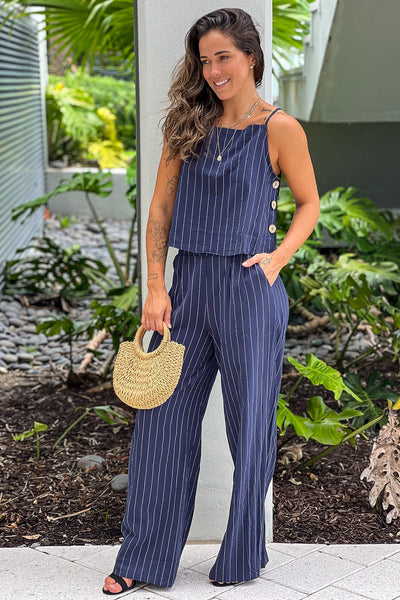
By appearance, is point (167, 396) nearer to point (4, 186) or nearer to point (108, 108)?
point (4, 186)

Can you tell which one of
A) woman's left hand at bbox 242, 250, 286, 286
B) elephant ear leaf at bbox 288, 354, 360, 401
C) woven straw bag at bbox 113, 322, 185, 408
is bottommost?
elephant ear leaf at bbox 288, 354, 360, 401

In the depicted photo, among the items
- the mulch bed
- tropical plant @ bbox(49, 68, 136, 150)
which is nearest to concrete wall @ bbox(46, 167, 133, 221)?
tropical plant @ bbox(49, 68, 136, 150)

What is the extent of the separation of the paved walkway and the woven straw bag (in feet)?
2.08

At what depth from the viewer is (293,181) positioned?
2.61 meters

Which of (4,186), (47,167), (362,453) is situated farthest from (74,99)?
(362,453)

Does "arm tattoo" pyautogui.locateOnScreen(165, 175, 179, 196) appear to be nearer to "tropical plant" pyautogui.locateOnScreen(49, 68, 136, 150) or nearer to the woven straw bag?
the woven straw bag

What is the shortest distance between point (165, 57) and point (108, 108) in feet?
33.6

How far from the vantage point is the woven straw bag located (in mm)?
2639

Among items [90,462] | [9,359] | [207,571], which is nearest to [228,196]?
[207,571]

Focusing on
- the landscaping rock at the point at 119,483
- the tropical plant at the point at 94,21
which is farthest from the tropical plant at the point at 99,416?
the tropical plant at the point at 94,21

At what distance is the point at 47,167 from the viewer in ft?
36.2

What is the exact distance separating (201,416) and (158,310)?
1.24ft

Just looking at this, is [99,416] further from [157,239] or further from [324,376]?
[157,239]

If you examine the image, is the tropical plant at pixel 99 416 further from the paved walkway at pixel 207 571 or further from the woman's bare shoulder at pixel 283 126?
the woman's bare shoulder at pixel 283 126
